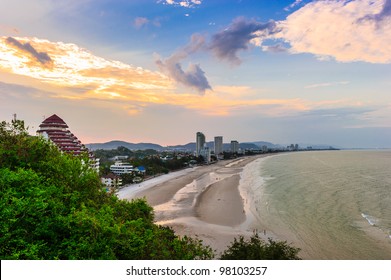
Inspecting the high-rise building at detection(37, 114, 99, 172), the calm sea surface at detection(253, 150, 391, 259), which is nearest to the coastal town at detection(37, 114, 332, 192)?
the high-rise building at detection(37, 114, 99, 172)

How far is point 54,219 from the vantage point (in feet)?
21.2

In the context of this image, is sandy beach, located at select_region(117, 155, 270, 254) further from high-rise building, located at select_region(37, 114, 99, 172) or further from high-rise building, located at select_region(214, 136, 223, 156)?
high-rise building, located at select_region(214, 136, 223, 156)

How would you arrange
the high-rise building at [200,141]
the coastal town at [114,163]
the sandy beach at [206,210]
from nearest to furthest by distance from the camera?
the sandy beach at [206,210] → the coastal town at [114,163] → the high-rise building at [200,141]

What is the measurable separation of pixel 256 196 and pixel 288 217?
401 inches

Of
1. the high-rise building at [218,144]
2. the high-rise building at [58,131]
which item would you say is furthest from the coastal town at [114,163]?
the high-rise building at [218,144]

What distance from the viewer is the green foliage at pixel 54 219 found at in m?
5.92

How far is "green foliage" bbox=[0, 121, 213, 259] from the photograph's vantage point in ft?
19.4

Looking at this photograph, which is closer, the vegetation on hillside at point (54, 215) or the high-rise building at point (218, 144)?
the vegetation on hillside at point (54, 215)

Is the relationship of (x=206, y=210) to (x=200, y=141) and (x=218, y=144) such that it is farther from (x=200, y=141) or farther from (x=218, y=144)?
(x=218, y=144)

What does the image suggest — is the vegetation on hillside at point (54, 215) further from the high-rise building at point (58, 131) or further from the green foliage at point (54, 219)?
the high-rise building at point (58, 131)

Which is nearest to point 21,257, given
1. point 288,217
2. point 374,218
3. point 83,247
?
point 83,247

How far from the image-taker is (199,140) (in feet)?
453

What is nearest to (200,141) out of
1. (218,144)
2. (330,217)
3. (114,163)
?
(218,144)
